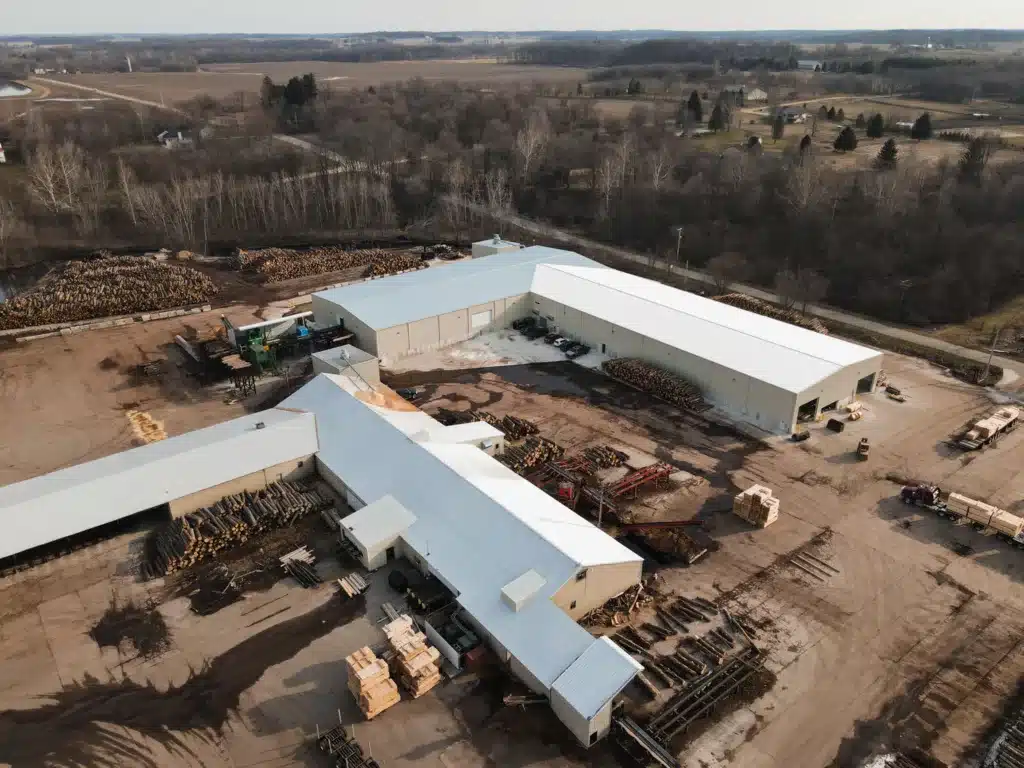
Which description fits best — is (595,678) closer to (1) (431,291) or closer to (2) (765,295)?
(1) (431,291)

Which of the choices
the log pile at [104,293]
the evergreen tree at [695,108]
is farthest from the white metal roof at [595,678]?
the evergreen tree at [695,108]

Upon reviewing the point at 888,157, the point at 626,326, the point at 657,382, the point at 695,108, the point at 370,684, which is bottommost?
the point at 370,684

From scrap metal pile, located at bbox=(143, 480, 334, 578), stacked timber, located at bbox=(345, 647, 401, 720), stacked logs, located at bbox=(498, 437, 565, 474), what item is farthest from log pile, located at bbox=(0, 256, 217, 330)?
stacked timber, located at bbox=(345, 647, 401, 720)

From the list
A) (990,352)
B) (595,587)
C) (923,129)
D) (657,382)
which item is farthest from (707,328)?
(923,129)

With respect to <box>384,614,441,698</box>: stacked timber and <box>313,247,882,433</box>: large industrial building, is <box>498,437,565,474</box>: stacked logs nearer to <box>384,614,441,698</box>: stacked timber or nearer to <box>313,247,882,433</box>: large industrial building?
<box>313,247,882,433</box>: large industrial building

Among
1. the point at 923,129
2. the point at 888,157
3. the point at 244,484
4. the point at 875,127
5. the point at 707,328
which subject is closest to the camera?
the point at 244,484

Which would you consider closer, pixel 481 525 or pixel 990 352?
pixel 481 525

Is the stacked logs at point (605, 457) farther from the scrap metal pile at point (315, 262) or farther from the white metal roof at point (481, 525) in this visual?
the scrap metal pile at point (315, 262)
